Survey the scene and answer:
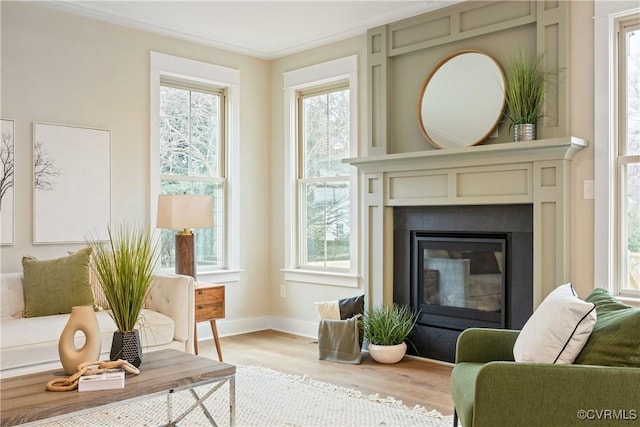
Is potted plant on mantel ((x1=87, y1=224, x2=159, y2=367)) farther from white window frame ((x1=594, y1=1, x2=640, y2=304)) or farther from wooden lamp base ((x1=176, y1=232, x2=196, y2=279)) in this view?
white window frame ((x1=594, y1=1, x2=640, y2=304))

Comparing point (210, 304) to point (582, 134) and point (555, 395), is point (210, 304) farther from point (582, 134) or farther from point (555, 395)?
point (555, 395)

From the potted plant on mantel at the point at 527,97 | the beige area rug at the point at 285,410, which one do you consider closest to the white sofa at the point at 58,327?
the beige area rug at the point at 285,410

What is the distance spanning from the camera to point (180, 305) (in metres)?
3.72

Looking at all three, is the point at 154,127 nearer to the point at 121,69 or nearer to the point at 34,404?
the point at 121,69

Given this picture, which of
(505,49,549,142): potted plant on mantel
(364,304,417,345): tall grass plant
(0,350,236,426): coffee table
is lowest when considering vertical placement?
(364,304,417,345): tall grass plant

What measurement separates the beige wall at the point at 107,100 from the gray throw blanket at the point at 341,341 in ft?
4.37

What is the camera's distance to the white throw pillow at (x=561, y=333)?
2.02 metres

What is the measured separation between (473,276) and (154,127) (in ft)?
9.16

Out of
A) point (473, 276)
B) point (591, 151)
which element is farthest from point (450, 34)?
point (473, 276)

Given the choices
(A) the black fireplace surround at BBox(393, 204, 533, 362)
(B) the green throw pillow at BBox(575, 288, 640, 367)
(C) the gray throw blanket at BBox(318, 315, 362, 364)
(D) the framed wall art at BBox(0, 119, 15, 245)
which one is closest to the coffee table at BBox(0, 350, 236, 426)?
(B) the green throw pillow at BBox(575, 288, 640, 367)

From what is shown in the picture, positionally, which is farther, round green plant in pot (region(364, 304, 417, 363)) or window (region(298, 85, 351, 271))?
window (region(298, 85, 351, 271))

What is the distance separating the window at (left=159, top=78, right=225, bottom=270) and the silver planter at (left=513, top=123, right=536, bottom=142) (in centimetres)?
275

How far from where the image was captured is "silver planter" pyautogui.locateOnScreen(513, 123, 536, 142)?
3.62 meters

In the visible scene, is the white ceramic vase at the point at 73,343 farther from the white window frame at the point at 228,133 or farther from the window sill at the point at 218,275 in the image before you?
the window sill at the point at 218,275
